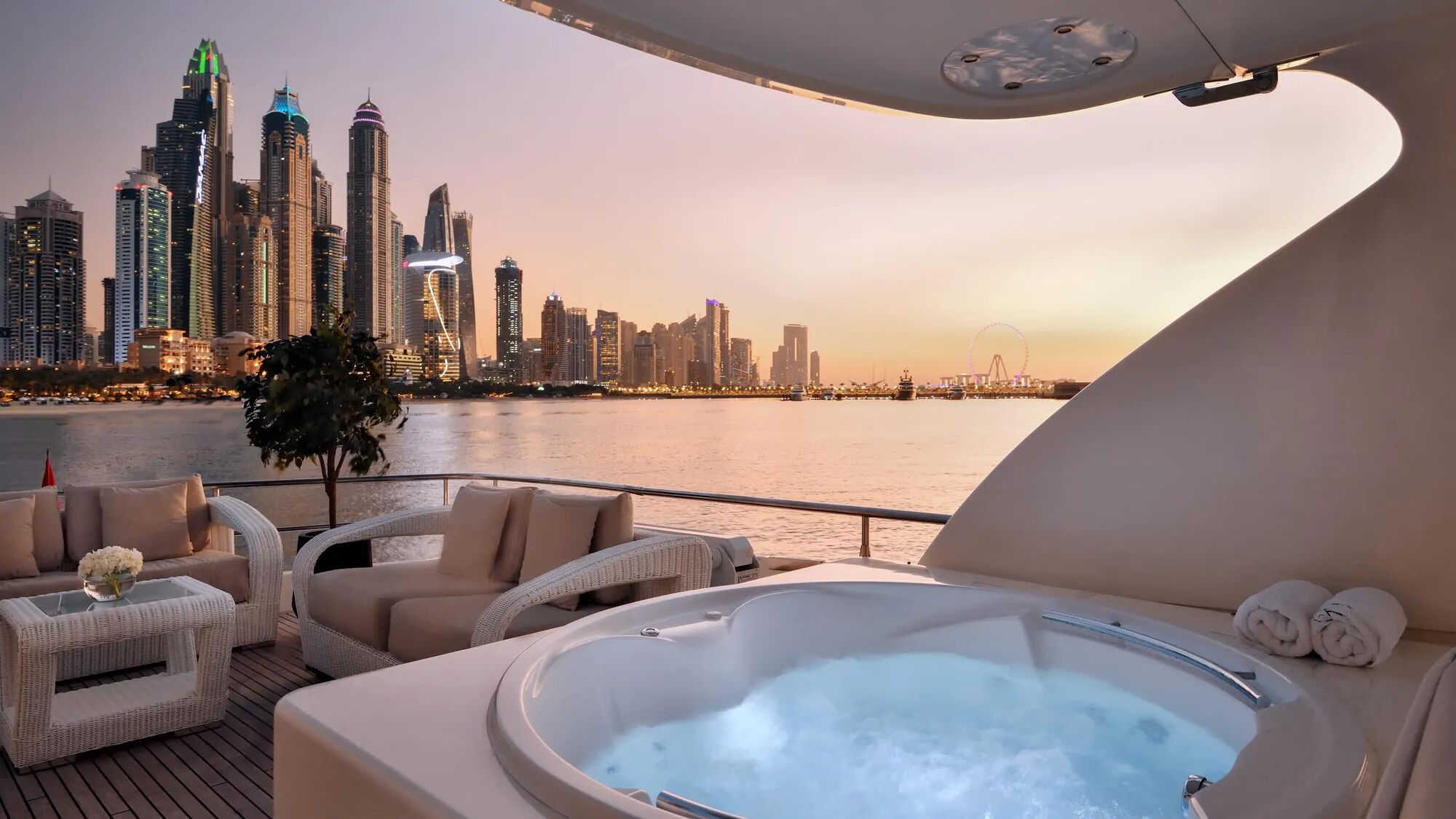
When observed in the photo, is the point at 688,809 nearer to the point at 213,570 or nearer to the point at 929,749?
the point at 929,749

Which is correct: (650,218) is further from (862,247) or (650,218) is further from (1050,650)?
(1050,650)

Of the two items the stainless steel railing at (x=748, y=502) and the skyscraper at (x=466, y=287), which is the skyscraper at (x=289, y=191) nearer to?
the skyscraper at (x=466, y=287)

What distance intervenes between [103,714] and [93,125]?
13066 millimetres

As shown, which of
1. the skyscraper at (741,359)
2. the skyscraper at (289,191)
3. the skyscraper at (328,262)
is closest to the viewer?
the skyscraper at (289,191)

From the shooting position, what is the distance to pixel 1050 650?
2.34 meters

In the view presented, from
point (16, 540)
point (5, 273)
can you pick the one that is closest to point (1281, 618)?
point (16, 540)

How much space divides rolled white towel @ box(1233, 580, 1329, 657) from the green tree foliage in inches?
152

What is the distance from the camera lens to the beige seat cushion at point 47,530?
355cm

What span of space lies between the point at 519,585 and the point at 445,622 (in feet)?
0.85

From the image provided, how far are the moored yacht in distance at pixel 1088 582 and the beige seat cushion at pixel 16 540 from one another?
2426 millimetres

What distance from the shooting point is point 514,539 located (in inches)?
132

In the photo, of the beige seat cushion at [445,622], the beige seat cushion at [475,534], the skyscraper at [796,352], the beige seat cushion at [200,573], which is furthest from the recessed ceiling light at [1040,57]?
the skyscraper at [796,352]

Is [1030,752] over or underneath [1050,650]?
underneath

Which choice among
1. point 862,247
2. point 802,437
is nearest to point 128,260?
point 862,247
